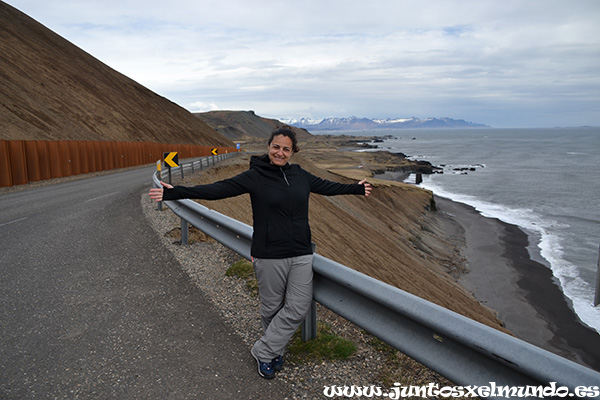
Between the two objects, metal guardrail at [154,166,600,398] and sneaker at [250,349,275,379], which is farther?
sneaker at [250,349,275,379]

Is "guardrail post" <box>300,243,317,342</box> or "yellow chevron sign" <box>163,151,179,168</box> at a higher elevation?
"yellow chevron sign" <box>163,151,179,168</box>

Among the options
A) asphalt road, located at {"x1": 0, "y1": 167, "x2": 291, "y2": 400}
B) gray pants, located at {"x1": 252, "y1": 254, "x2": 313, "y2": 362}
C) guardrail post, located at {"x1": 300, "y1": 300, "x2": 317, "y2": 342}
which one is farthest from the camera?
guardrail post, located at {"x1": 300, "y1": 300, "x2": 317, "y2": 342}

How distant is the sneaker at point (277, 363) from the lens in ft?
11.6

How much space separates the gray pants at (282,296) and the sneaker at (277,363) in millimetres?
78

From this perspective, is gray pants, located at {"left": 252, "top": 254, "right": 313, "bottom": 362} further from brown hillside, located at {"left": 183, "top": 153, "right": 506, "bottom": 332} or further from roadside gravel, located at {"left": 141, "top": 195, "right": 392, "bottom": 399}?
brown hillside, located at {"left": 183, "top": 153, "right": 506, "bottom": 332}

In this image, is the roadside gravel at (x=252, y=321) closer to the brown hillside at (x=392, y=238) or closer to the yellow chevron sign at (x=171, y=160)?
the yellow chevron sign at (x=171, y=160)

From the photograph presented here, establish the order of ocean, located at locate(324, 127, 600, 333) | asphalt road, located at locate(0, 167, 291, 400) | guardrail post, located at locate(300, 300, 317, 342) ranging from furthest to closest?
ocean, located at locate(324, 127, 600, 333), guardrail post, located at locate(300, 300, 317, 342), asphalt road, located at locate(0, 167, 291, 400)

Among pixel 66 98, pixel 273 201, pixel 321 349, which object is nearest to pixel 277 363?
pixel 321 349

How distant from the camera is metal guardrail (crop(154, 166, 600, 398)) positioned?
2148 millimetres

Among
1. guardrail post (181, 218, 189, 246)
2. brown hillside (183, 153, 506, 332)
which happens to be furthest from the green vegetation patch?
brown hillside (183, 153, 506, 332)

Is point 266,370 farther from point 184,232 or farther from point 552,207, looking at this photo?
point 552,207

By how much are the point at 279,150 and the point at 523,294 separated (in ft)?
59.1

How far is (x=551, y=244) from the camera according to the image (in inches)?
1059

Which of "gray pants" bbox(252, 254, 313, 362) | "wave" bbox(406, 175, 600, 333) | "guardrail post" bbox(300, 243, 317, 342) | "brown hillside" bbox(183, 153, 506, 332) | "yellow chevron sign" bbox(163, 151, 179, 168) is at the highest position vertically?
"yellow chevron sign" bbox(163, 151, 179, 168)
